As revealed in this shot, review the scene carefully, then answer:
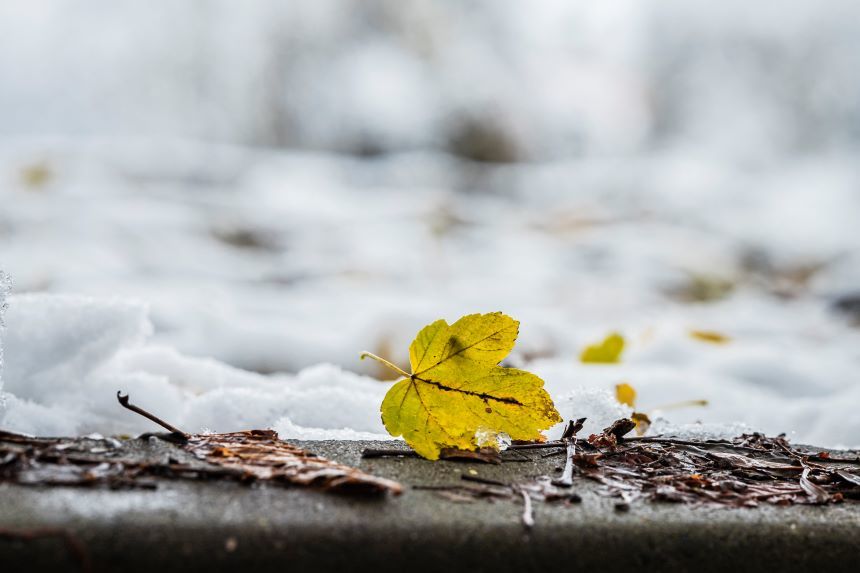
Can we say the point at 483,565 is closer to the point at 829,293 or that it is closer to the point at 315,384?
the point at 315,384

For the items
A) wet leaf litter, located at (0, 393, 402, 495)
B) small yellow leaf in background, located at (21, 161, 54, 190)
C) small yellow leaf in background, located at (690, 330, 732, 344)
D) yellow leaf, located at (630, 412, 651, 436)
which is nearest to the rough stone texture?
wet leaf litter, located at (0, 393, 402, 495)

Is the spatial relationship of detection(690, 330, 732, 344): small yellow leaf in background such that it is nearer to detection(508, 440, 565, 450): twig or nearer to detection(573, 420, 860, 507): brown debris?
detection(573, 420, 860, 507): brown debris

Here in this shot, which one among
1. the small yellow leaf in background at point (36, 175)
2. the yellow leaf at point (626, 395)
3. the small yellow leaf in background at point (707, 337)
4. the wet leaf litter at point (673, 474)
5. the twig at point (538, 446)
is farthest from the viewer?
the small yellow leaf in background at point (36, 175)

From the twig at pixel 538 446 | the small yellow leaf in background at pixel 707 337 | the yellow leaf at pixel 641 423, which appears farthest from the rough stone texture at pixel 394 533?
the small yellow leaf in background at pixel 707 337

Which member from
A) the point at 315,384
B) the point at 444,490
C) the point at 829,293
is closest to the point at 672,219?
the point at 829,293

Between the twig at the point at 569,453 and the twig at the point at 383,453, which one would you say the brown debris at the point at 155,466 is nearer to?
the twig at the point at 383,453

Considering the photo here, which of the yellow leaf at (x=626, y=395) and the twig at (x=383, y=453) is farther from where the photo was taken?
the yellow leaf at (x=626, y=395)

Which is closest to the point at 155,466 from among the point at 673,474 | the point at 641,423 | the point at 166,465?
the point at 166,465
